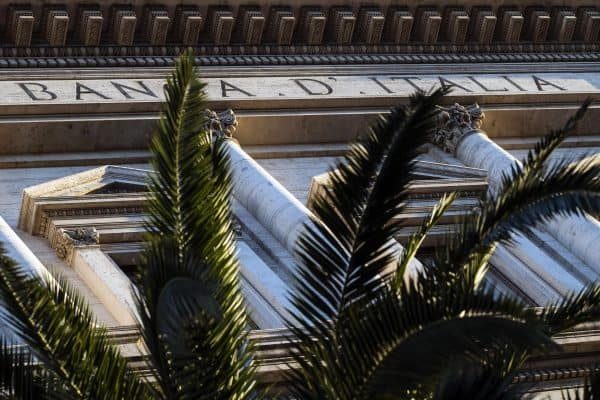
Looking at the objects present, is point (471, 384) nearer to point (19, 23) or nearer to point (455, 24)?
point (19, 23)

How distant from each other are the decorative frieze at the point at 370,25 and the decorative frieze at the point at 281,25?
1.28 meters

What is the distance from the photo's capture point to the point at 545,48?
31234mm

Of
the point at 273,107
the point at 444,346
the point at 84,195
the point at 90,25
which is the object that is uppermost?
the point at 444,346

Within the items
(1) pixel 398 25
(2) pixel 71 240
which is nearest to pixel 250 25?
(1) pixel 398 25

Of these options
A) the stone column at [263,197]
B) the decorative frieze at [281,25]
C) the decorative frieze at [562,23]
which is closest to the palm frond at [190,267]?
the stone column at [263,197]

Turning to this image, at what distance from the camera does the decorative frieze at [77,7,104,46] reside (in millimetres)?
27047

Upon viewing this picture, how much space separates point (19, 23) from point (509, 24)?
8.82m

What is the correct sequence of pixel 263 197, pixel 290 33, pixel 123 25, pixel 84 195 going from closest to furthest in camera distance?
pixel 84 195 → pixel 263 197 → pixel 123 25 → pixel 290 33

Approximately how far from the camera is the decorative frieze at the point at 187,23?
2800cm

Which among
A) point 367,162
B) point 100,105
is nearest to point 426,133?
point 367,162

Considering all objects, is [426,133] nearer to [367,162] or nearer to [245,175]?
[367,162]

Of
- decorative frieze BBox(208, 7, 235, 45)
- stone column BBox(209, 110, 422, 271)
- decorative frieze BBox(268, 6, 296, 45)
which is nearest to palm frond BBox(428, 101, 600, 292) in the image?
stone column BBox(209, 110, 422, 271)

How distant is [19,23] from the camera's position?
26547 millimetres

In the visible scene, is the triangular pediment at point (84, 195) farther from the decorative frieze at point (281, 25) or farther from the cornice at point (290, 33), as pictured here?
the decorative frieze at point (281, 25)
